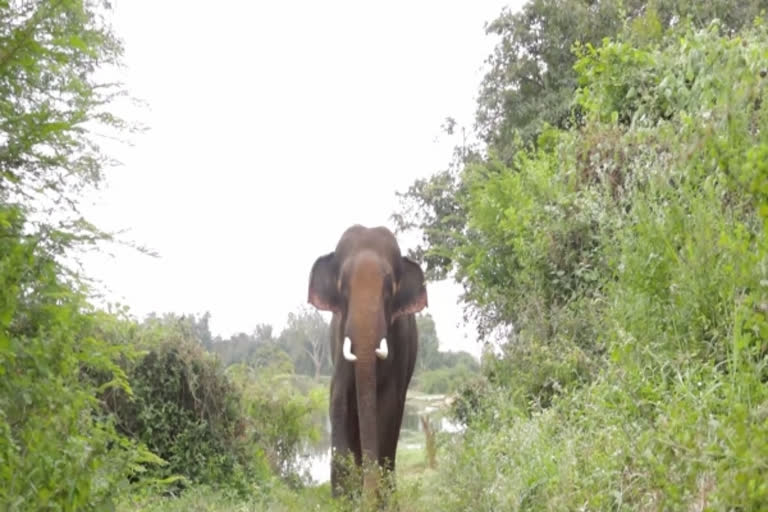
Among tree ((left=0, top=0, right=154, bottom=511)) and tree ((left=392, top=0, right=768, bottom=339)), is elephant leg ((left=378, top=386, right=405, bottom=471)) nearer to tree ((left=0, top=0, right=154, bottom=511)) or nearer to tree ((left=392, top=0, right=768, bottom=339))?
tree ((left=0, top=0, right=154, bottom=511))

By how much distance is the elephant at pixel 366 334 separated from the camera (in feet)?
32.9

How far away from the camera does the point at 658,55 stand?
1016 centimetres

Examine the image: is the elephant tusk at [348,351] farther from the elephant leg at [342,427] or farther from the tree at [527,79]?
the tree at [527,79]

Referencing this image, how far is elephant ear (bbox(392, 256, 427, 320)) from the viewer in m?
11.1

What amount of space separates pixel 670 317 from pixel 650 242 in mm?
640

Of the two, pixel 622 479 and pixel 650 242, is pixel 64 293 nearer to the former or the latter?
pixel 622 479

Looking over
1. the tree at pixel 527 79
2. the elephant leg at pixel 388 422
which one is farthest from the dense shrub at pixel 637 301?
the tree at pixel 527 79

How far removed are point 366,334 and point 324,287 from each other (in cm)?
116

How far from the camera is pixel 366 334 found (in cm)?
1012

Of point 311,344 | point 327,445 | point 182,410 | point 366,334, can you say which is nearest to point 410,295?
point 366,334

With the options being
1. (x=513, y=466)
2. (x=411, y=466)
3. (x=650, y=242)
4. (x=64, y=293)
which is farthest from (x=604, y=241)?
(x=411, y=466)

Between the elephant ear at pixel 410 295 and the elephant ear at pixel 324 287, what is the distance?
27.1 inches

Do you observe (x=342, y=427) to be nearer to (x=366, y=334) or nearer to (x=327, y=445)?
(x=366, y=334)

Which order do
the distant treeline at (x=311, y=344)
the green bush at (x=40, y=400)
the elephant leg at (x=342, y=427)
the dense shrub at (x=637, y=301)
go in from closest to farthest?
the green bush at (x=40, y=400), the dense shrub at (x=637, y=301), the elephant leg at (x=342, y=427), the distant treeline at (x=311, y=344)
